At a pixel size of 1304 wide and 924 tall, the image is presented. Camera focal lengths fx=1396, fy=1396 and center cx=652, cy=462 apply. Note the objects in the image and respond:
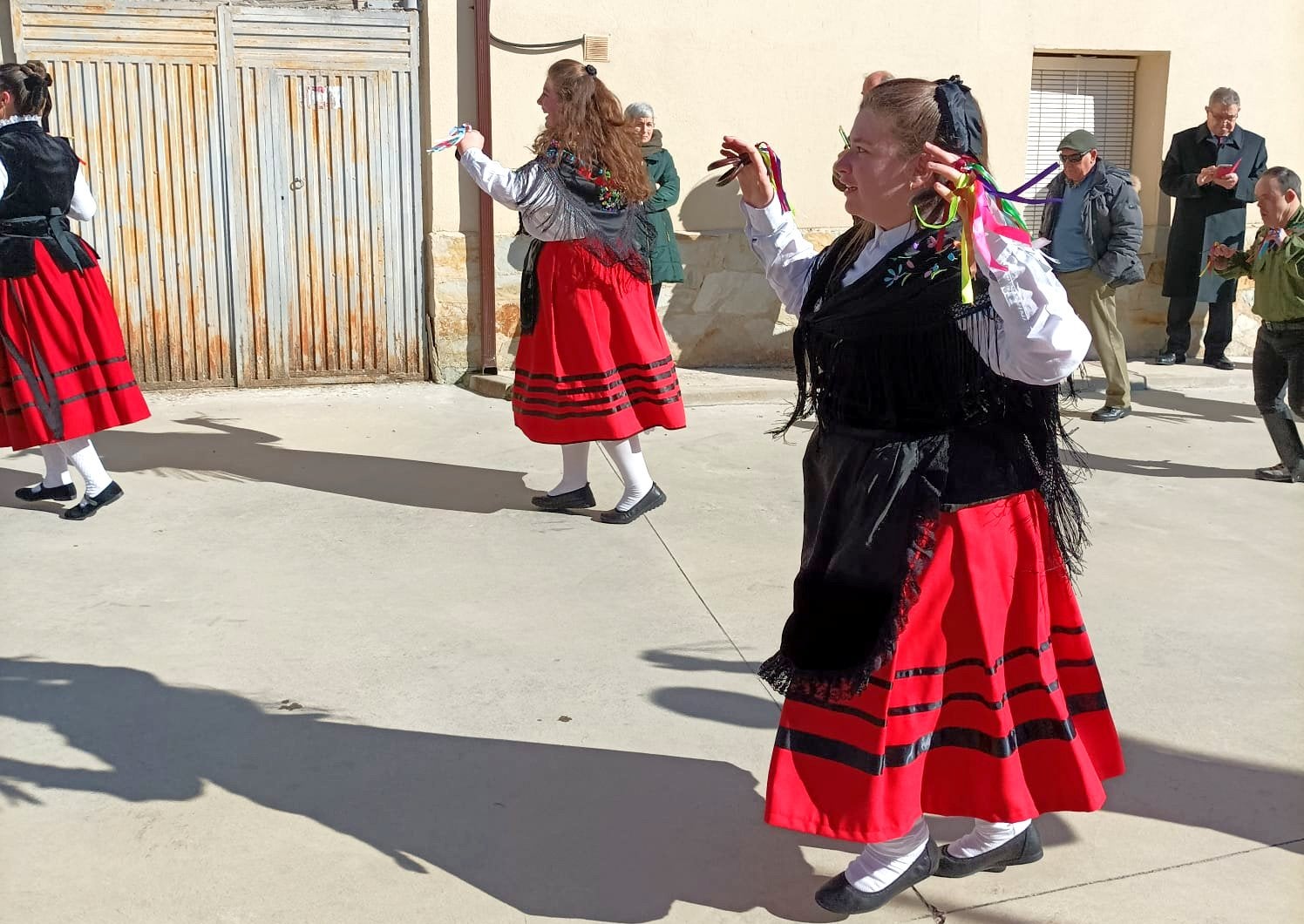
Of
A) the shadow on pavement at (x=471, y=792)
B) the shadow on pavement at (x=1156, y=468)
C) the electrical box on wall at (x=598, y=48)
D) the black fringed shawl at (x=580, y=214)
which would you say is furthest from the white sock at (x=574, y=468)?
the electrical box on wall at (x=598, y=48)

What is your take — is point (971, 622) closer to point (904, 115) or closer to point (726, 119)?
point (904, 115)

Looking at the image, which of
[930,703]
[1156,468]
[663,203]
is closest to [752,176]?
[930,703]

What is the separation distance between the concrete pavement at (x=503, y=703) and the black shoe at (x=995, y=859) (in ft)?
0.14

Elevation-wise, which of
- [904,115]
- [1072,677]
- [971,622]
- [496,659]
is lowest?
[496,659]

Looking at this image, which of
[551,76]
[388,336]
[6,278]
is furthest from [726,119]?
[6,278]

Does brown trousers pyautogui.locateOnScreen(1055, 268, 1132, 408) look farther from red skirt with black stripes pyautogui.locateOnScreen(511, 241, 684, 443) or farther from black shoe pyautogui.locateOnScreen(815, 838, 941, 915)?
black shoe pyautogui.locateOnScreen(815, 838, 941, 915)

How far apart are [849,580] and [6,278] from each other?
3955 mm

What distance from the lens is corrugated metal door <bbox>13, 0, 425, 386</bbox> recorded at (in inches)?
304

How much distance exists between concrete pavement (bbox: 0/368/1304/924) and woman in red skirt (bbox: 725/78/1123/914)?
1.09 ft

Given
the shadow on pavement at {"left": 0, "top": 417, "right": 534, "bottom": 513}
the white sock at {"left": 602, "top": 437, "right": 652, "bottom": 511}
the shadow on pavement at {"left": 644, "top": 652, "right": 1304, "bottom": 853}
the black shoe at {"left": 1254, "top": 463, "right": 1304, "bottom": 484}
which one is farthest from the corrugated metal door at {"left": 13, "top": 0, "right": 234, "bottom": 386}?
the black shoe at {"left": 1254, "top": 463, "right": 1304, "bottom": 484}

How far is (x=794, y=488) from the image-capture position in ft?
20.1

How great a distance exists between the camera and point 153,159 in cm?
786

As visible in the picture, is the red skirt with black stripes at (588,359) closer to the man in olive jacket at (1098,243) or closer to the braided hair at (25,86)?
the braided hair at (25,86)

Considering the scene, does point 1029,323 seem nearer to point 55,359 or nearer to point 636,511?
point 636,511
